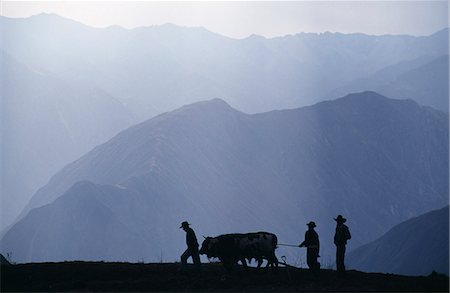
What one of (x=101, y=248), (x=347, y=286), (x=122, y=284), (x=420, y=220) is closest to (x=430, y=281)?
(x=347, y=286)

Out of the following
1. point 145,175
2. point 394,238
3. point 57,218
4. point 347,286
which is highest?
point 145,175

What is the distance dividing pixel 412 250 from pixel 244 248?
8923 cm

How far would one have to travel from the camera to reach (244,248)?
33.8 metres

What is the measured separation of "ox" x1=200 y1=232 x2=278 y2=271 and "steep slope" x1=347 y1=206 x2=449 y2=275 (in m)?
75.1

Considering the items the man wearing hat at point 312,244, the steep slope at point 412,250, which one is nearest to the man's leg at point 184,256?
the man wearing hat at point 312,244

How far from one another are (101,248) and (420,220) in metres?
66.0

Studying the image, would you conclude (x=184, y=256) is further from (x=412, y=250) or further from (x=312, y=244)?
(x=412, y=250)

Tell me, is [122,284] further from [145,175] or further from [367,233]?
[367,233]

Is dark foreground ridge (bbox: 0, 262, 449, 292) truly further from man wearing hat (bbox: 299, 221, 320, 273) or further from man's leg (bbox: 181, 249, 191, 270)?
man wearing hat (bbox: 299, 221, 320, 273)

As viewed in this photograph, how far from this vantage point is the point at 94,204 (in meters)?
172

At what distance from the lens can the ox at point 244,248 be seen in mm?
33812

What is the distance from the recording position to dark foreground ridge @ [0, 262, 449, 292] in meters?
30.2

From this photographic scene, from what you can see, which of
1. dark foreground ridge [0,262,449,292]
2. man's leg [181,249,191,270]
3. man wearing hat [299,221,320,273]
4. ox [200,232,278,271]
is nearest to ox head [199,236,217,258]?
ox [200,232,278,271]

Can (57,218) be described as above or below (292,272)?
above
